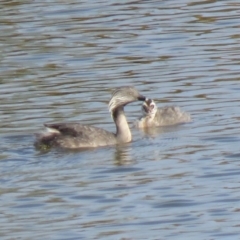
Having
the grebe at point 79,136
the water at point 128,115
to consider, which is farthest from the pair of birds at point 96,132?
the water at point 128,115

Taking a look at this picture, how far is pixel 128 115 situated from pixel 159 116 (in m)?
0.67

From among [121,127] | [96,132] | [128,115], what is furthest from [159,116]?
[96,132]

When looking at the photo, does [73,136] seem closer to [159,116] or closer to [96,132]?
[96,132]

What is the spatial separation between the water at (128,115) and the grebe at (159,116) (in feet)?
0.41

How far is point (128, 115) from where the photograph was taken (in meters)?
15.8

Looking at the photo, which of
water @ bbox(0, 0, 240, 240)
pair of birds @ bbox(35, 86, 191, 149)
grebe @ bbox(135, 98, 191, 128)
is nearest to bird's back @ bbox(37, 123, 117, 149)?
pair of birds @ bbox(35, 86, 191, 149)

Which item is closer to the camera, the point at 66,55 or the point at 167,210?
the point at 167,210

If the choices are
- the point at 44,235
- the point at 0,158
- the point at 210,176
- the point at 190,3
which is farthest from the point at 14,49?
the point at 44,235

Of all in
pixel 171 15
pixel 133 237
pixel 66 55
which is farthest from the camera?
pixel 171 15

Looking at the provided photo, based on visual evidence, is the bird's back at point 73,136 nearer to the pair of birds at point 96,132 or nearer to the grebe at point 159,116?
the pair of birds at point 96,132

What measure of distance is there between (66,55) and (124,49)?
35.2 inches

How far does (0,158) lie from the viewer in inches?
513

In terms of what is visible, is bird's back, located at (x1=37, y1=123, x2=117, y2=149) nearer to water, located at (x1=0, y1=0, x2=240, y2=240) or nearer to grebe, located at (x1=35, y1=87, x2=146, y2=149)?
grebe, located at (x1=35, y1=87, x2=146, y2=149)

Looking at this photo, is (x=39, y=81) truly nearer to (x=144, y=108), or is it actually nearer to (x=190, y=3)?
(x=144, y=108)
